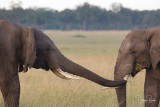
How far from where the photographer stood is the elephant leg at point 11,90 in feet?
15.6

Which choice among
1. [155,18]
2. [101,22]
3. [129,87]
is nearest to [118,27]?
[101,22]

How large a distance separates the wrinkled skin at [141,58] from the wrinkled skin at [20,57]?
3.45ft

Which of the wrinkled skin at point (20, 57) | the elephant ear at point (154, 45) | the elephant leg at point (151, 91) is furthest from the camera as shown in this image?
the elephant leg at point (151, 91)

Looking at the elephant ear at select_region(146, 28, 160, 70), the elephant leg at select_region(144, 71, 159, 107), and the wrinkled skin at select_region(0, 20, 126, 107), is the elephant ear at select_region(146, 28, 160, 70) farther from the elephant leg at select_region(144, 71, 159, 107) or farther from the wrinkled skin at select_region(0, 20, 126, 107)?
the wrinkled skin at select_region(0, 20, 126, 107)

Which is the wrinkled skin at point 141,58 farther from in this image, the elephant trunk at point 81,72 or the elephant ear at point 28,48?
the elephant ear at point 28,48

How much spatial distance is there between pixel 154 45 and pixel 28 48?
6.69 ft

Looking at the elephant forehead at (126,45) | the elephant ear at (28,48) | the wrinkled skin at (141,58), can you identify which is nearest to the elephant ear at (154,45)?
the wrinkled skin at (141,58)

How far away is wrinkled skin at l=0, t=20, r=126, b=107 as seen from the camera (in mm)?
4719

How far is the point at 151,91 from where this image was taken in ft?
20.9

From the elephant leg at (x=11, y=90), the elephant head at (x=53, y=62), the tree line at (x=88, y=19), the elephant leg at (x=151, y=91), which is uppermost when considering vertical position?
the elephant head at (x=53, y=62)

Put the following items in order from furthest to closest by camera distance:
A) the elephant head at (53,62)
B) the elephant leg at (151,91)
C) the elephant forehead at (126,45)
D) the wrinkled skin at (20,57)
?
the elephant leg at (151,91), the elephant forehead at (126,45), the elephant head at (53,62), the wrinkled skin at (20,57)

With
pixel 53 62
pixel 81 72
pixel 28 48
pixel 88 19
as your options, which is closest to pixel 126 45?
pixel 81 72

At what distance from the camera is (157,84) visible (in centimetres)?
637

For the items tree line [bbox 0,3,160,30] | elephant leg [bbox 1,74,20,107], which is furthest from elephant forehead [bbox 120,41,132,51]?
tree line [bbox 0,3,160,30]
